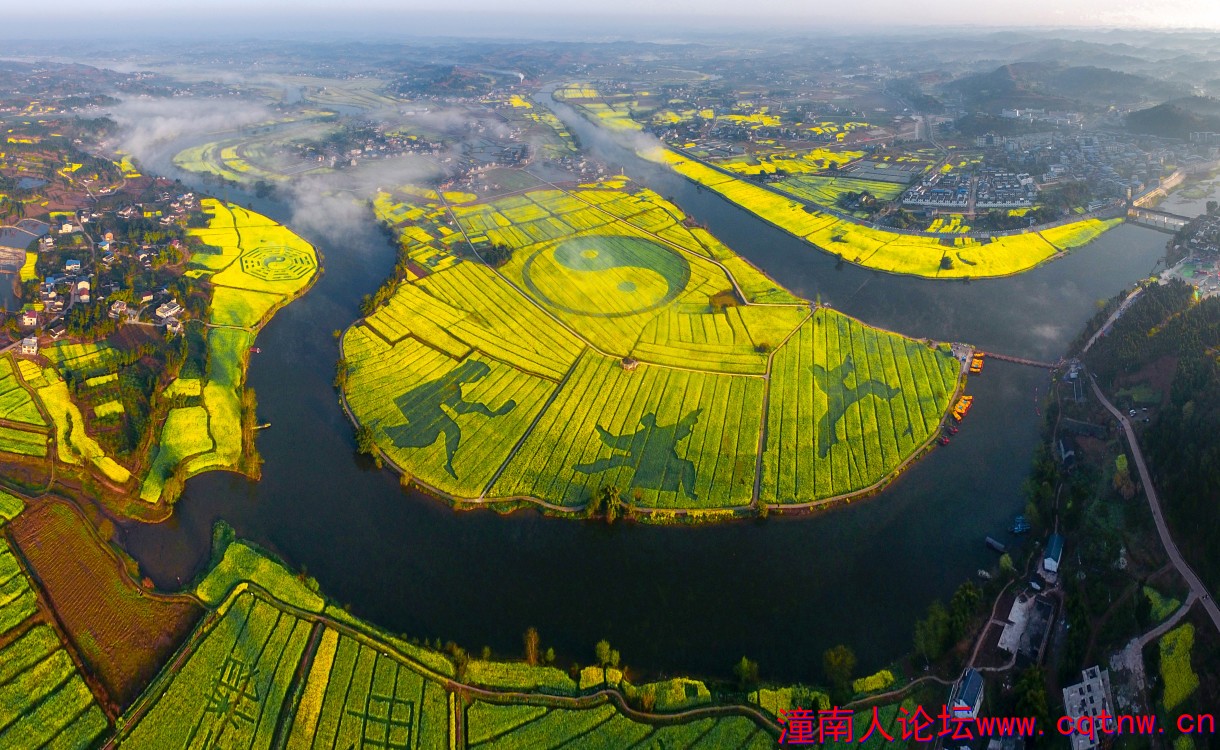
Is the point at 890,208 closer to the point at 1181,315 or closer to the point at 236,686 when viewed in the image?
the point at 1181,315

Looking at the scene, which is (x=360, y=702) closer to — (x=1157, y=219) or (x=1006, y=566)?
(x=1006, y=566)

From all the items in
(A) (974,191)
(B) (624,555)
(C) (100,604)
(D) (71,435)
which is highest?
(A) (974,191)

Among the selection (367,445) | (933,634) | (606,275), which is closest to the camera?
(933,634)

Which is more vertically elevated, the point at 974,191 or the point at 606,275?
the point at 974,191

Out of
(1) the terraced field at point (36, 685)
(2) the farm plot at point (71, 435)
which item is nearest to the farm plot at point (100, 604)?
(1) the terraced field at point (36, 685)

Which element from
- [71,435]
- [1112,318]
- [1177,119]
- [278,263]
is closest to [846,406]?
[1112,318]

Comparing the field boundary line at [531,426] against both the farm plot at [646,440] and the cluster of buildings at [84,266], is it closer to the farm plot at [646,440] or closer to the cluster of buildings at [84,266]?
the farm plot at [646,440]
